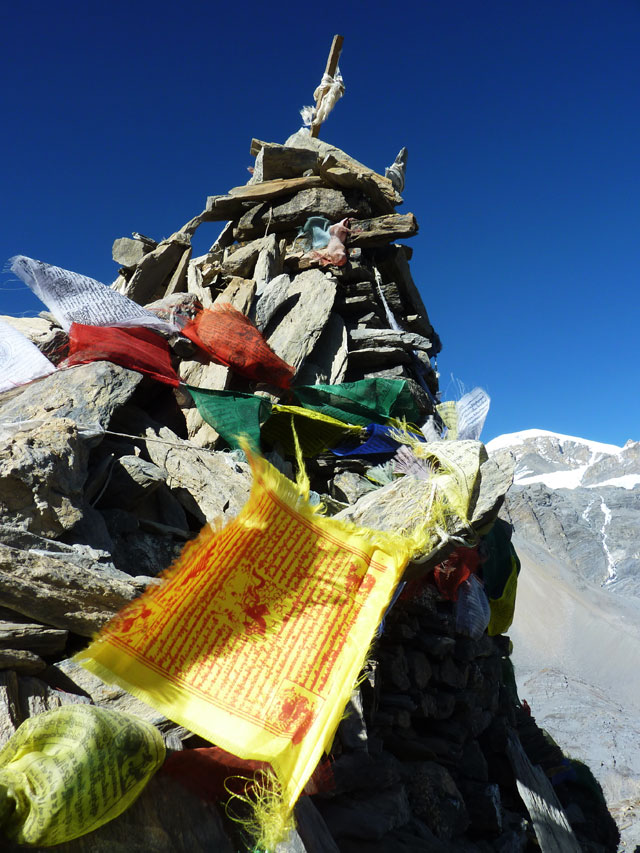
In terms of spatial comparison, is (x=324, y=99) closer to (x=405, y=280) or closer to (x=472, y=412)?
(x=405, y=280)

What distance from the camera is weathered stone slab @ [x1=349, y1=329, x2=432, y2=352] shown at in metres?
6.77

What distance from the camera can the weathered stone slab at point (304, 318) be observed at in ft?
20.4

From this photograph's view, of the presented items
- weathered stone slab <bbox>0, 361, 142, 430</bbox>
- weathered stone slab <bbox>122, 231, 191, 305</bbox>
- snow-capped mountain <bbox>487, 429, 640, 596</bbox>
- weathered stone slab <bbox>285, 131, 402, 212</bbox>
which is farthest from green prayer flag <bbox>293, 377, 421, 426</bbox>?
snow-capped mountain <bbox>487, 429, 640, 596</bbox>

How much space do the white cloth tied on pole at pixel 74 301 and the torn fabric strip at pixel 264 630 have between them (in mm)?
3687

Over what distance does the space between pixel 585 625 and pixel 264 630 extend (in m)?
24.9

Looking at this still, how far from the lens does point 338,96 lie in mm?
9891

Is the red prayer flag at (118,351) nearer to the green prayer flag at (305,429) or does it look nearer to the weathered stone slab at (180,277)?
the green prayer flag at (305,429)

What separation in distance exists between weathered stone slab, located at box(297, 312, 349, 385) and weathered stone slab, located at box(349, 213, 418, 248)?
1661 millimetres

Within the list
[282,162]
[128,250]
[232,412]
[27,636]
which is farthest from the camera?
[128,250]

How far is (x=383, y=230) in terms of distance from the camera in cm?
793

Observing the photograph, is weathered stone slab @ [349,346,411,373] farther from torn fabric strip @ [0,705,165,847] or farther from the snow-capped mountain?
the snow-capped mountain

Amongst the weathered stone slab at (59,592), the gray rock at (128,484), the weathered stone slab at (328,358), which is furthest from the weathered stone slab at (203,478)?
the weathered stone slab at (328,358)

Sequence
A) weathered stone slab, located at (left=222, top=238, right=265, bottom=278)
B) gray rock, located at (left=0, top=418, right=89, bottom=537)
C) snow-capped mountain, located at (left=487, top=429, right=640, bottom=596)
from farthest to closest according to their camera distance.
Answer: snow-capped mountain, located at (left=487, top=429, right=640, bottom=596) → weathered stone slab, located at (left=222, top=238, right=265, bottom=278) → gray rock, located at (left=0, top=418, right=89, bottom=537)

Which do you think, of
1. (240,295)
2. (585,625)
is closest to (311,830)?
(240,295)
